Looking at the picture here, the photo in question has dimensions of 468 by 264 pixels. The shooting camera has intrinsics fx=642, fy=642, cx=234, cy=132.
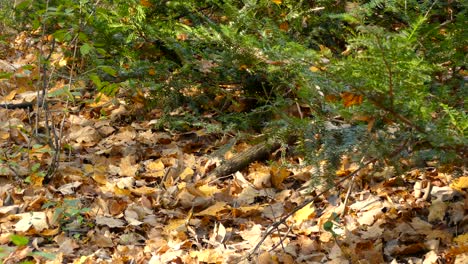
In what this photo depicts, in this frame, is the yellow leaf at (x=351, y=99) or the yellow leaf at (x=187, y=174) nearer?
the yellow leaf at (x=351, y=99)

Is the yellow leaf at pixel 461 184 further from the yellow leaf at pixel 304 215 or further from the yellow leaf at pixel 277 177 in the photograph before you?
the yellow leaf at pixel 277 177

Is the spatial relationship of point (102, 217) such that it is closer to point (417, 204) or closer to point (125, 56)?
point (125, 56)

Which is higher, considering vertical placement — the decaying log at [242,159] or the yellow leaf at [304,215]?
the yellow leaf at [304,215]

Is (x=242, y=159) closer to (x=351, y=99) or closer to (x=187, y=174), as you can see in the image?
(x=187, y=174)

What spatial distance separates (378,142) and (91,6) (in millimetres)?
2550

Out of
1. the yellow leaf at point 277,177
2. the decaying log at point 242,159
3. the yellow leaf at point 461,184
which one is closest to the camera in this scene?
the yellow leaf at point 461,184

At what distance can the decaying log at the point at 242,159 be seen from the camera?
3990 millimetres

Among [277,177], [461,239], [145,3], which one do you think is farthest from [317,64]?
[145,3]

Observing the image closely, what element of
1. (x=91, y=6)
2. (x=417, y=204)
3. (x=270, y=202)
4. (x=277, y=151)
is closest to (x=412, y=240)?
(x=417, y=204)

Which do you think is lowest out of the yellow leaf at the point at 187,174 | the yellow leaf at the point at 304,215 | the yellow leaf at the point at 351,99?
the yellow leaf at the point at 187,174

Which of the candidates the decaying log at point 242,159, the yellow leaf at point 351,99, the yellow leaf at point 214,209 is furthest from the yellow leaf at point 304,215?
the yellow leaf at point 351,99

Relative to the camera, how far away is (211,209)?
3.53 meters

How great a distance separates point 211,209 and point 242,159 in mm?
614

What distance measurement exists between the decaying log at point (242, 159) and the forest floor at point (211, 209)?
34 mm
